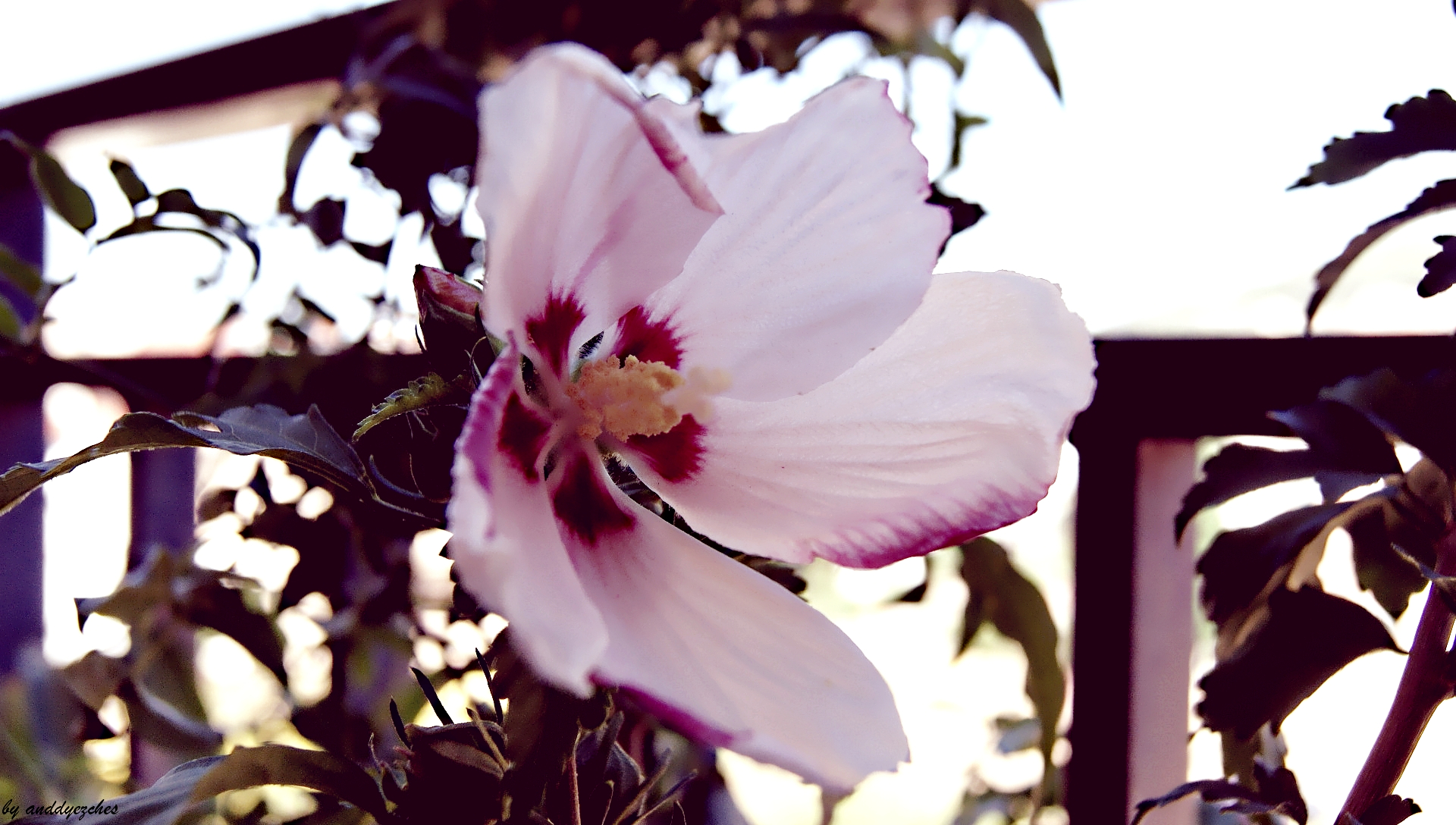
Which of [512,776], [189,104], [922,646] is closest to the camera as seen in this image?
[512,776]

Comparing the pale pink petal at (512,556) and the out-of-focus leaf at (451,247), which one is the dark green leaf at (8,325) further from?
the pale pink petal at (512,556)

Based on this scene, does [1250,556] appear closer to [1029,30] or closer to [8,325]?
[1029,30]

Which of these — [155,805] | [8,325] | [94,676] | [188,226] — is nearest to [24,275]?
[8,325]

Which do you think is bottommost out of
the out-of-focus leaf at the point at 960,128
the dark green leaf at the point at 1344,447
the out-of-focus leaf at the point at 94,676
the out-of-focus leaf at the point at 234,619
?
the out-of-focus leaf at the point at 94,676

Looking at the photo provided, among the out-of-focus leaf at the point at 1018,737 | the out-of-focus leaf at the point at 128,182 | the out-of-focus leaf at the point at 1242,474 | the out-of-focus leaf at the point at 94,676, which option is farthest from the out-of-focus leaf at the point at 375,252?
the out-of-focus leaf at the point at 1018,737

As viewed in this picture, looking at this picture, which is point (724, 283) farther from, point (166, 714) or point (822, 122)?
point (166, 714)

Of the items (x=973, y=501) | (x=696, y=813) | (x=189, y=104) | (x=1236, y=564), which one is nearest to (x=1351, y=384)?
(x=1236, y=564)

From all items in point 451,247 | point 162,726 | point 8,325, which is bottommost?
point 162,726
